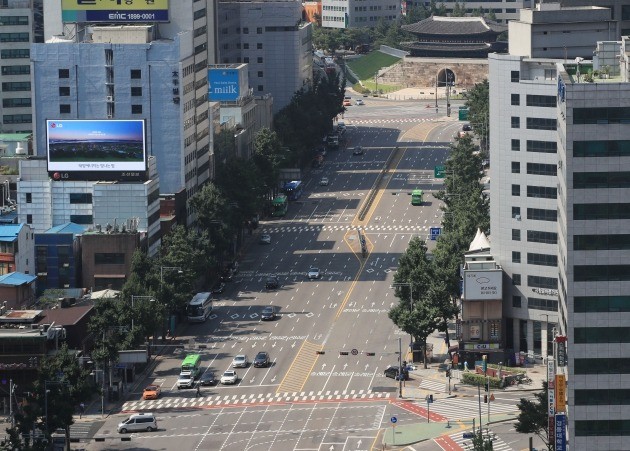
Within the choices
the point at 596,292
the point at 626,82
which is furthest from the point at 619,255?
the point at 626,82

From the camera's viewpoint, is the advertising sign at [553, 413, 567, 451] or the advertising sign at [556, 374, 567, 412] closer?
the advertising sign at [556, 374, 567, 412]

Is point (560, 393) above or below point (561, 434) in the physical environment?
above

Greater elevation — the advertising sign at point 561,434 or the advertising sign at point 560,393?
the advertising sign at point 560,393

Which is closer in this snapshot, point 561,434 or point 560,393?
point 560,393

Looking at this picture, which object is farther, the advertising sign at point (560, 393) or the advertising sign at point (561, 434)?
the advertising sign at point (561, 434)

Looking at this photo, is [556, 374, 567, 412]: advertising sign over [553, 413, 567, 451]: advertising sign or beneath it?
over
